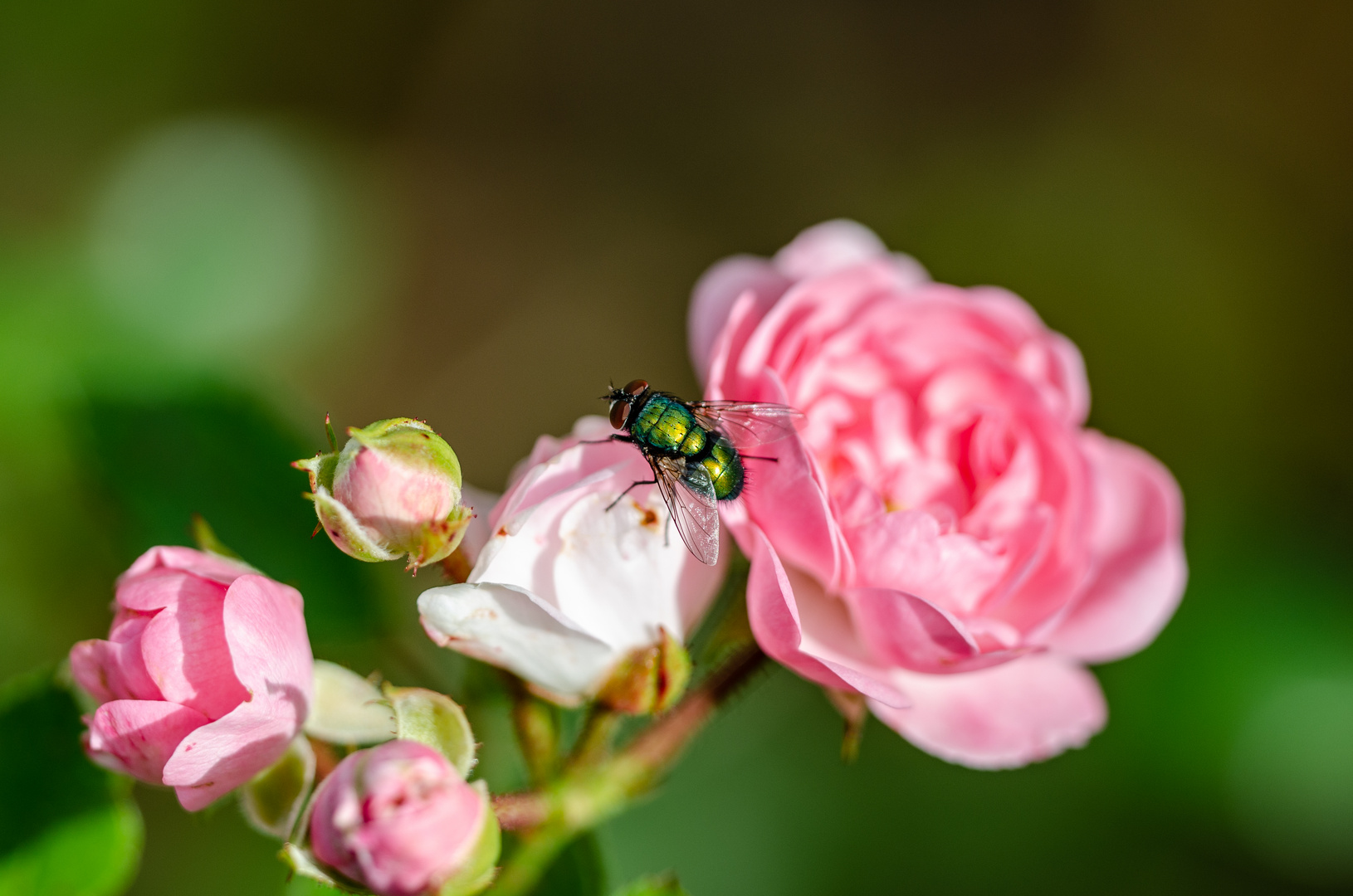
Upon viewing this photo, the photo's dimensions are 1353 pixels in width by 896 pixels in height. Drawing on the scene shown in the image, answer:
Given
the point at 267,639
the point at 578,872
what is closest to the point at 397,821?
the point at 267,639

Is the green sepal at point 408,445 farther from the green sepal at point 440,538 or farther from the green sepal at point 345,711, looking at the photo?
the green sepal at point 345,711

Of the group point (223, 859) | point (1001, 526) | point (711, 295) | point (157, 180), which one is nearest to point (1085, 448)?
point (1001, 526)

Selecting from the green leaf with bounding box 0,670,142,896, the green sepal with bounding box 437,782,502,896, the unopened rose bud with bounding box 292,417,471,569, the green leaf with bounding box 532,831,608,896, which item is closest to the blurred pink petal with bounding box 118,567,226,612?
the unopened rose bud with bounding box 292,417,471,569

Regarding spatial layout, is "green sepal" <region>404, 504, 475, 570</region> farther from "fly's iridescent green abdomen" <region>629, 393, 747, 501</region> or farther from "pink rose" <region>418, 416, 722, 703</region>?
"fly's iridescent green abdomen" <region>629, 393, 747, 501</region>

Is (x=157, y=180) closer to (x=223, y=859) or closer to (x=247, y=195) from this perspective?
(x=247, y=195)

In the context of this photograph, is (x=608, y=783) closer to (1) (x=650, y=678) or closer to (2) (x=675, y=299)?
(1) (x=650, y=678)

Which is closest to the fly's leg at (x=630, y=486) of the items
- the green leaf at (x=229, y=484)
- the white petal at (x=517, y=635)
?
the white petal at (x=517, y=635)
